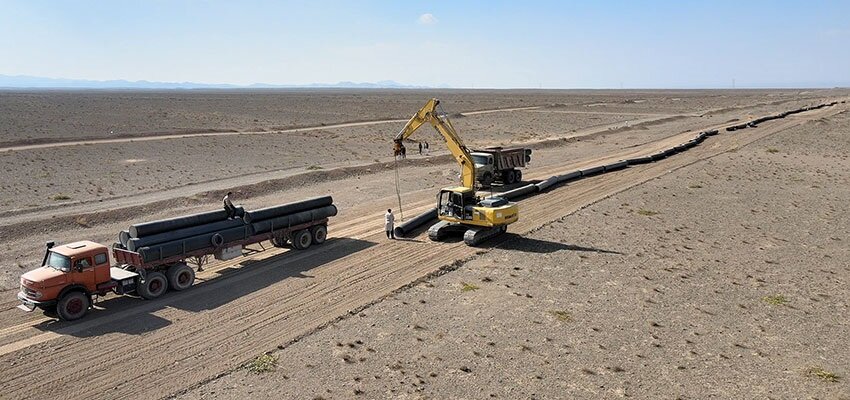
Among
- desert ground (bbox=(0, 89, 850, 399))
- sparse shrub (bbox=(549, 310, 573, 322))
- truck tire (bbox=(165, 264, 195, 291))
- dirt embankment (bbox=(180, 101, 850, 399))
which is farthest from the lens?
truck tire (bbox=(165, 264, 195, 291))

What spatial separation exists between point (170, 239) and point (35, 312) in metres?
4.55

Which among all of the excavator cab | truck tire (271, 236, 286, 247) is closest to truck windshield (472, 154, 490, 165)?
the excavator cab

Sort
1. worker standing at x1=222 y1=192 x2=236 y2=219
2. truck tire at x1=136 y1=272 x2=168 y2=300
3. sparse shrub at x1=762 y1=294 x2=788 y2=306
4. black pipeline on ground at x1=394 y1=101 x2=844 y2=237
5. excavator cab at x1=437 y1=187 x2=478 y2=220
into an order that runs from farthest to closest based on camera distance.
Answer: black pipeline on ground at x1=394 y1=101 x2=844 y2=237
excavator cab at x1=437 y1=187 x2=478 y2=220
worker standing at x1=222 y1=192 x2=236 y2=219
truck tire at x1=136 y1=272 x2=168 y2=300
sparse shrub at x1=762 y1=294 x2=788 y2=306

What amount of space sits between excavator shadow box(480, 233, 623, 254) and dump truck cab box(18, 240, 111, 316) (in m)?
14.7

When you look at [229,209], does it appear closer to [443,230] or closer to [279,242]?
[279,242]

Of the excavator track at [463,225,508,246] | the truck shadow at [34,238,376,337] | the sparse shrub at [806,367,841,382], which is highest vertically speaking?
the excavator track at [463,225,508,246]

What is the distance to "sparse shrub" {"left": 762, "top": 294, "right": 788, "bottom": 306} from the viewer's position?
63.0 ft

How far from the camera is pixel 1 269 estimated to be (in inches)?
921

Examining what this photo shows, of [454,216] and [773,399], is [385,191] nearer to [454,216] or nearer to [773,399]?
[454,216]

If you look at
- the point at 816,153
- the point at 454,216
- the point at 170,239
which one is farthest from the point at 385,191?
the point at 816,153

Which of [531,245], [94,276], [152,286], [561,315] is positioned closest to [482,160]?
[531,245]

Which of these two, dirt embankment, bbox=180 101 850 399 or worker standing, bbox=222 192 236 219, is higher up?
worker standing, bbox=222 192 236 219

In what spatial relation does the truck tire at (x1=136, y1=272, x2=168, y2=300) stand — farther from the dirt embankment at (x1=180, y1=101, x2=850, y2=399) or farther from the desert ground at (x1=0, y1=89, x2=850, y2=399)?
the dirt embankment at (x1=180, y1=101, x2=850, y2=399)

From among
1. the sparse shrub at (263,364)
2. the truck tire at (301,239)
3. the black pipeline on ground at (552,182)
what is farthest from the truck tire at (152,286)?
the black pipeline on ground at (552,182)
